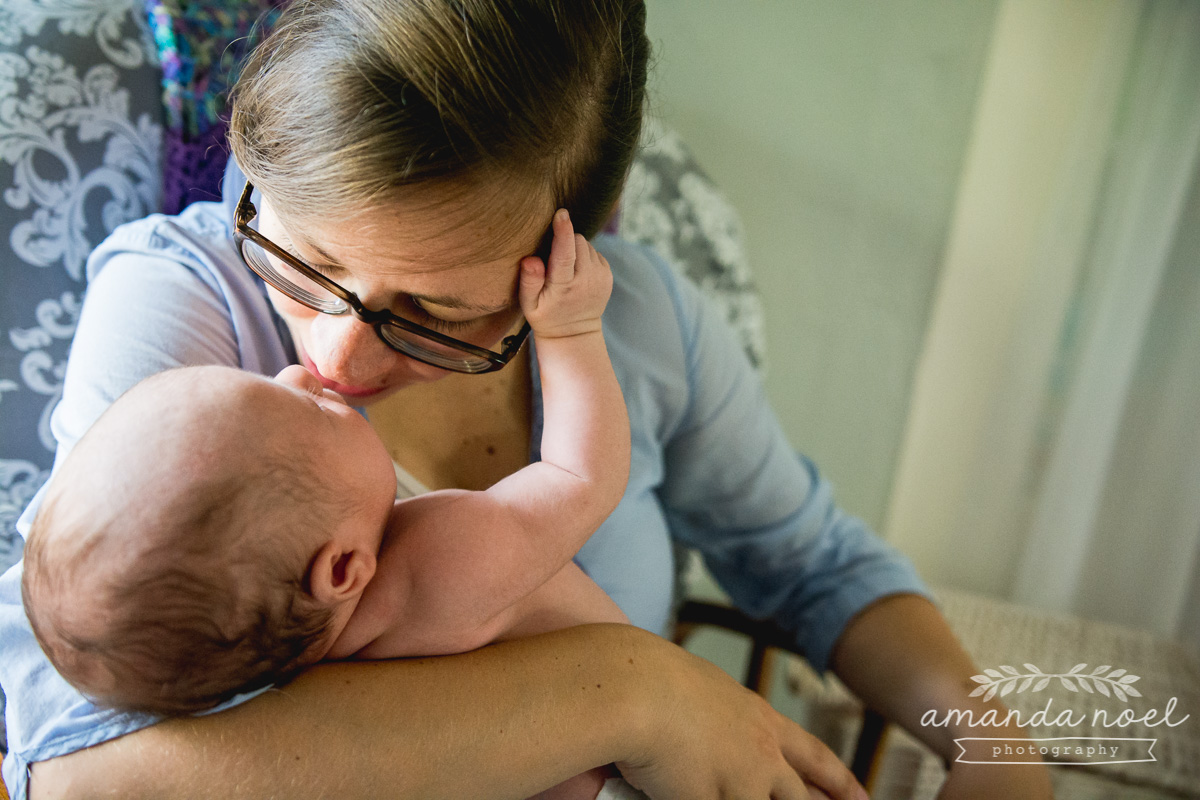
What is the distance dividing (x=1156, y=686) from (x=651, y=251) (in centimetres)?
137

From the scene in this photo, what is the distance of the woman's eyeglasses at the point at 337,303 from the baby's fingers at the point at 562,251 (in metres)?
0.12

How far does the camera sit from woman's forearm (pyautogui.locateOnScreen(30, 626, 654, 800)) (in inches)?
27.5

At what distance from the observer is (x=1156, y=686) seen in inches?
62.0

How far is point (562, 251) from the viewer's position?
34.0 inches

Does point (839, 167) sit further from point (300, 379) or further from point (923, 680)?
point (300, 379)

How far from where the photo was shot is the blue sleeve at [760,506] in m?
1.28

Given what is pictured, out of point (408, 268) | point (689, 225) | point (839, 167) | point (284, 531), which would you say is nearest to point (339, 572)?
point (284, 531)

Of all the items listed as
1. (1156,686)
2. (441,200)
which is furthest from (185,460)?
(1156,686)

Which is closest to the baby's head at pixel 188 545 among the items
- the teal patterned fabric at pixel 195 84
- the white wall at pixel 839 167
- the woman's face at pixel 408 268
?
the woman's face at pixel 408 268

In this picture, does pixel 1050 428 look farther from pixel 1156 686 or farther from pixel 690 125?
pixel 690 125

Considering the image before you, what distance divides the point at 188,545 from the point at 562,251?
472 millimetres

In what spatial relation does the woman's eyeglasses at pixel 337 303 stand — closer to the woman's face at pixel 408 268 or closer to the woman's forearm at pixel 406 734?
the woman's face at pixel 408 268

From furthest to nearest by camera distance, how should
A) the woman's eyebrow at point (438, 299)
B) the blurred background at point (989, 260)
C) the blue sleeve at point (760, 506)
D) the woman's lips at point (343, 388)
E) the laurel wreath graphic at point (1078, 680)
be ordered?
the blurred background at point (989, 260), the laurel wreath graphic at point (1078, 680), the blue sleeve at point (760, 506), the woman's lips at point (343, 388), the woman's eyebrow at point (438, 299)

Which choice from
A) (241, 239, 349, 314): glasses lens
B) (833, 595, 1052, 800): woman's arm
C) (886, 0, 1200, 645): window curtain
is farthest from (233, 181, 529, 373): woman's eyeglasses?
(886, 0, 1200, 645): window curtain
